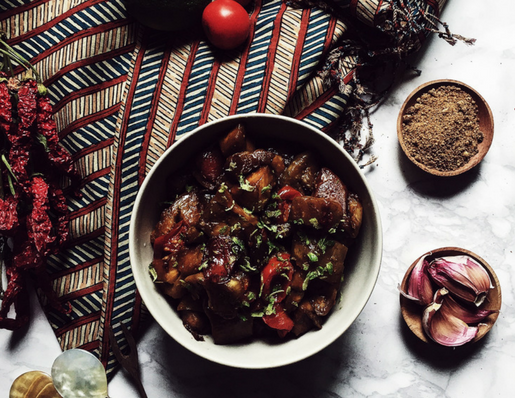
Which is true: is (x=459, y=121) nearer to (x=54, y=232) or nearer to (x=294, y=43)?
(x=294, y=43)

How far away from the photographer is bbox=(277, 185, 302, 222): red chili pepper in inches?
60.1

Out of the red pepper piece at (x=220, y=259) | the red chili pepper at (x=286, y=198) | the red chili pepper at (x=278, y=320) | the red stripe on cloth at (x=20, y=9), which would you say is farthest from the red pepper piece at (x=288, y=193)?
the red stripe on cloth at (x=20, y=9)

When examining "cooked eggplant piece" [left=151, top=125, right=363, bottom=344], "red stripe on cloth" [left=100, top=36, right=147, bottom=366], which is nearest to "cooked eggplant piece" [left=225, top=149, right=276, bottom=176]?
"cooked eggplant piece" [left=151, top=125, right=363, bottom=344]

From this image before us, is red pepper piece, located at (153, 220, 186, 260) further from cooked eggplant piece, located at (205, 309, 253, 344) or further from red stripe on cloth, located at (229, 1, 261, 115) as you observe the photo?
red stripe on cloth, located at (229, 1, 261, 115)

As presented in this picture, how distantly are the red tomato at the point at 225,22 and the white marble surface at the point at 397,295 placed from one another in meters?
0.62

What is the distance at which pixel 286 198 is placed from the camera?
154 centimetres

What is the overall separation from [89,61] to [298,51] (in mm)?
751

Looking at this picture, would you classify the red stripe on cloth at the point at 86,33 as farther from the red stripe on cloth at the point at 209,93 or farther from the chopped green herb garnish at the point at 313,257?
the chopped green herb garnish at the point at 313,257

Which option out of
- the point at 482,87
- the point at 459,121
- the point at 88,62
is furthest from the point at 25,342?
the point at 482,87

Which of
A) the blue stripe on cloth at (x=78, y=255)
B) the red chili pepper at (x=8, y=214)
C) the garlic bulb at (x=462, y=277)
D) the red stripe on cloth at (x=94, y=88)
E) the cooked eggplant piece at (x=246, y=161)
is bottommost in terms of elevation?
the garlic bulb at (x=462, y=277)

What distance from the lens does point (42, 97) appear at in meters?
1.77

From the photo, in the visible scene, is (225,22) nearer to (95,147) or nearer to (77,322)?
(95,147)

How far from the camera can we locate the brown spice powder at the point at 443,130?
1884 mm

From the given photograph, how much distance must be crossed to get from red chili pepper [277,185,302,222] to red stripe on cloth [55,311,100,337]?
85cm
